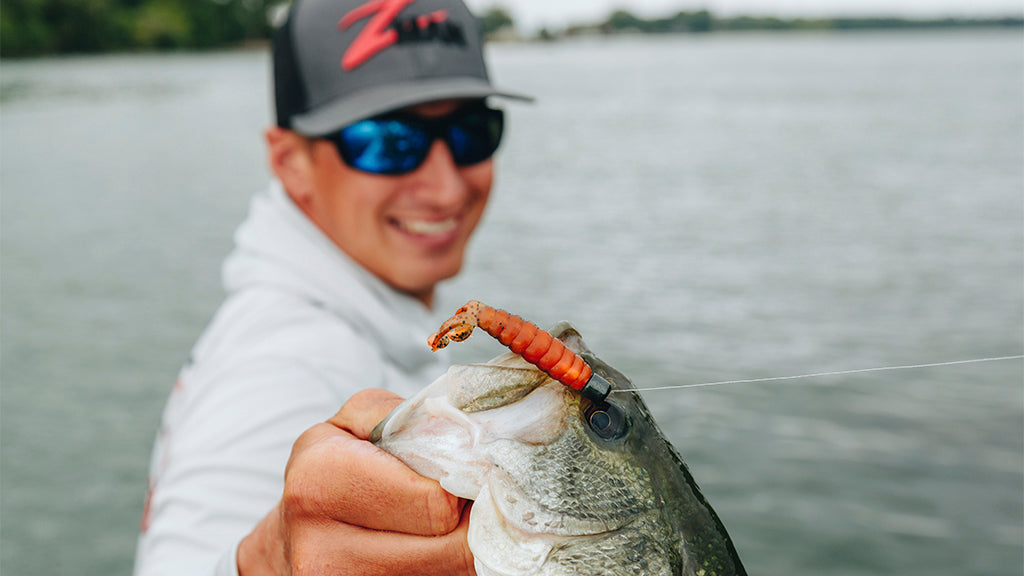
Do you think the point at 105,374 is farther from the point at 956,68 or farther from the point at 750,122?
the point at 956,68

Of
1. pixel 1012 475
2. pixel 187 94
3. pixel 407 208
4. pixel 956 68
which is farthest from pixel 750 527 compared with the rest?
pixel 956 68

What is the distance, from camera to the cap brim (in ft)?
10.5

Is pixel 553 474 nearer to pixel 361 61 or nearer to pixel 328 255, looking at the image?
pixel 328 255

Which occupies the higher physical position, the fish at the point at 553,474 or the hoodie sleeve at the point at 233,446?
the fish at the point at 553,474

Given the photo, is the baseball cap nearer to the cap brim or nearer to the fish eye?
the cap brim

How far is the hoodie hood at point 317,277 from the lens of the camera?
3.20 metres

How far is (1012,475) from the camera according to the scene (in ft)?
30.7

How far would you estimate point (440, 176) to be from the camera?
11.4 feet

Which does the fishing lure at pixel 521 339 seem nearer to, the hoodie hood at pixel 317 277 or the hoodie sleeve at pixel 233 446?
the hoodie sleeve at pixel 233 446

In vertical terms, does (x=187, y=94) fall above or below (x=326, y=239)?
below

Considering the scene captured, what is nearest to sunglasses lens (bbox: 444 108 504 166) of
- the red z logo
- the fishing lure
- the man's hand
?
the red z logo

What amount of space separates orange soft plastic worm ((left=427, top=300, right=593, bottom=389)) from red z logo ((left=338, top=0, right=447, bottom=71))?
82.0 inches

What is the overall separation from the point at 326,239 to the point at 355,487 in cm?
205

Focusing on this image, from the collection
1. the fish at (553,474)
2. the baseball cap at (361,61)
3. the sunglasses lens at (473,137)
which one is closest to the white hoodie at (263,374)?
the baseball cap at (361,61)
